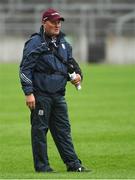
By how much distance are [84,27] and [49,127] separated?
38.1 meters

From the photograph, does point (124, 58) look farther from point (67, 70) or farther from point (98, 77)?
point (67, 70)

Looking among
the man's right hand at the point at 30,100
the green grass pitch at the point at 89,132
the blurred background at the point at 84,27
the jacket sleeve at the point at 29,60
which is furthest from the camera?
the blurred background at the point at 84,27

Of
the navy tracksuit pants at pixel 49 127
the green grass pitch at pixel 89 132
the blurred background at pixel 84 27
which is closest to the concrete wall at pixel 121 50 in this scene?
the blurred background at pixel 84 27

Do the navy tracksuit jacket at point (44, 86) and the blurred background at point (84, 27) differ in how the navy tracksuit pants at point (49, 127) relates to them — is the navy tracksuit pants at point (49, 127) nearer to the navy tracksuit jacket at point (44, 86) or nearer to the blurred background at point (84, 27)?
the navy tracksuit jacket at point (44, 86)

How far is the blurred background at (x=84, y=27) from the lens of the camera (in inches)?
1822

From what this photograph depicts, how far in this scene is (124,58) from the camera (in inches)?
1833

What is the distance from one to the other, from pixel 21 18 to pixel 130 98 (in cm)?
2628

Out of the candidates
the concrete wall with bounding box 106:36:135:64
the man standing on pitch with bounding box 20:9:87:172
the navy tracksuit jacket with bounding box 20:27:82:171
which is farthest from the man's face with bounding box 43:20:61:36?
the concrete wall with bounding box 106:36:135:64

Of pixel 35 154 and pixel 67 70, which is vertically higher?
pixel 67 70

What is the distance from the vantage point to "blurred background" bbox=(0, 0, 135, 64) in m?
46.3

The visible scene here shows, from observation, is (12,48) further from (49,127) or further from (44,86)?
(44,86)

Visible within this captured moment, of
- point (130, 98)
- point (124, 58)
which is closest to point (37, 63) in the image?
point (130, 98)

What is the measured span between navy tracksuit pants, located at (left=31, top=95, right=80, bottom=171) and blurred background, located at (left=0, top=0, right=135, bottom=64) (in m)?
34.7

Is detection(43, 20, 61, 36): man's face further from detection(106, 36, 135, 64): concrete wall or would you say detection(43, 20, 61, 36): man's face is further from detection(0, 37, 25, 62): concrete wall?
detection(106, 36, 135, 64): concrete wall
